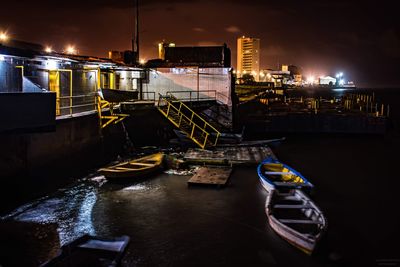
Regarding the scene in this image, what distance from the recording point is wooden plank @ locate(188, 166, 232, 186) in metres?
19.3

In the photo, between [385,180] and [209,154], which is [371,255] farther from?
[209,154]

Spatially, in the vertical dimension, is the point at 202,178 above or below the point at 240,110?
below

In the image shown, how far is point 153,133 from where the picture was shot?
30.4 metres

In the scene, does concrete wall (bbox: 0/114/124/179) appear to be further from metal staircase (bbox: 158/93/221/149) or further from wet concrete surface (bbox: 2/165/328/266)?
metal staircase (bbox: 158/93/221/149)

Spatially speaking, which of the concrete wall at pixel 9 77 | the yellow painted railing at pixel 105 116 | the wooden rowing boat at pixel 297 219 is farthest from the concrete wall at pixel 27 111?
the yellow painted railing at pixel 105 116

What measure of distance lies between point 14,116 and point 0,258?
4410mm

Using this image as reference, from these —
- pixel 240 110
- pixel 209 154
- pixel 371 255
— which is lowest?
pixel 371 255

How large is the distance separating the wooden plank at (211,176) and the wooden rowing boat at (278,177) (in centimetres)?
195

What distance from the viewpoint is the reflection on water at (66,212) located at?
13501 mm

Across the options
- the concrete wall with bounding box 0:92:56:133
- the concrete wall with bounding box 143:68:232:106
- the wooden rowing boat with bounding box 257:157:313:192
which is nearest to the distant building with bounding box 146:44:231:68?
the concrete wall with bounding box 143:68:232:106

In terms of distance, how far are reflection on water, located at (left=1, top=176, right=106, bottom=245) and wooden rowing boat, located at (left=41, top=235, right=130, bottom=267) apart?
2407 millimetres

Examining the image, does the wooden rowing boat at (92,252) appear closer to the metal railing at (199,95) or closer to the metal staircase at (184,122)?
the metal staircase at (184,122)

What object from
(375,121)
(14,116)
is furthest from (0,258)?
(375,121)

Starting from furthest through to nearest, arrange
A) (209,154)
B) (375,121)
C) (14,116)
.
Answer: (375,121) < (209,154) < (14,116)
